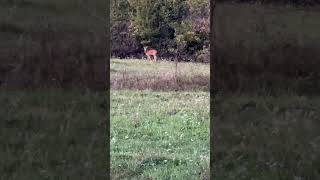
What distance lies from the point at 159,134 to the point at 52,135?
3.67ft

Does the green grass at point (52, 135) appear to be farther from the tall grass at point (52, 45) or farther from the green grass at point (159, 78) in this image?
the green grass at point (159, 78)

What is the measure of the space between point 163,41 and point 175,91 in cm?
524

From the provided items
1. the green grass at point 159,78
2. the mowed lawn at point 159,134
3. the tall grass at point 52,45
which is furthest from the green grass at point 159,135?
the tall grass at point 52,45

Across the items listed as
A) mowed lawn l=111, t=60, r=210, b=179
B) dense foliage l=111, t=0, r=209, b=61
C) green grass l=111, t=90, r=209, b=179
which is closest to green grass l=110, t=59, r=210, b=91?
mowed lawn l=111, t=60, r=210, b=179

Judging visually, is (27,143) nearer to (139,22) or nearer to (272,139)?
(272,139)

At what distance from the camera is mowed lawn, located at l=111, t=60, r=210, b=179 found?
4.34m

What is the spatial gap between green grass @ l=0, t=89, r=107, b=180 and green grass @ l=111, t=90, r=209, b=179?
0.68 ft

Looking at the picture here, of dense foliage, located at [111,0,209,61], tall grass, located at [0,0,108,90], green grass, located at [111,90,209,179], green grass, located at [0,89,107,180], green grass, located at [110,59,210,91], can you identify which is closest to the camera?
green grass, located at [0,89,107,180]

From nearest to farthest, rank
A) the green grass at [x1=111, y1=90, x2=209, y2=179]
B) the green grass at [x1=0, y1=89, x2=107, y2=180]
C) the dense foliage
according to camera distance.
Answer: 1. the green grass at [x1=0, y1=89, x2=107, y2=180]
2. the green grass at [x1=111, y1=90, x2=209, y2=179]
3. the dense foliage

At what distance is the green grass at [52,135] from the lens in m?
4.11

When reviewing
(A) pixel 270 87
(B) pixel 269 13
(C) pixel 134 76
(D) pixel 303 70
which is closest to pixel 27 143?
(A) pixel 270 87

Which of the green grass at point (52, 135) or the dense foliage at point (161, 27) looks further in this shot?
the dense foliage at point (161, 27)

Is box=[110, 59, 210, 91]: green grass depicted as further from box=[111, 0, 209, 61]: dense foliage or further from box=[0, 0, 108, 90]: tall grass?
box=[111, 0, 209, 61]: dense foliage

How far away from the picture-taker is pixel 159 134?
5469 mm
